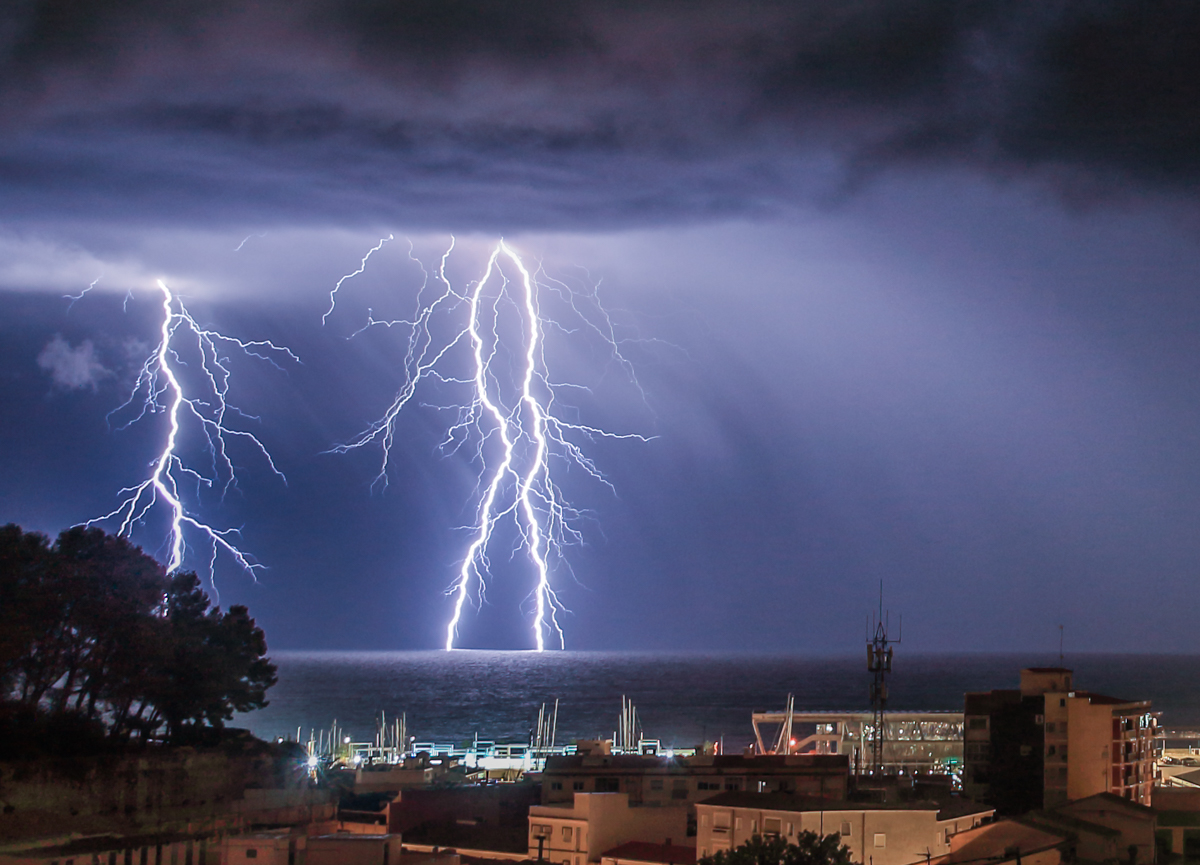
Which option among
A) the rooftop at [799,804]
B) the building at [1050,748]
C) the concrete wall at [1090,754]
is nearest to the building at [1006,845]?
the rooftop at [799,804]

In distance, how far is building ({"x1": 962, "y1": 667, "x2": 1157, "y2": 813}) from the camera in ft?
109

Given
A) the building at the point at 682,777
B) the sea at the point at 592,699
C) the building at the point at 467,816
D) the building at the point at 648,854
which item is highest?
the building at the point at 682,777

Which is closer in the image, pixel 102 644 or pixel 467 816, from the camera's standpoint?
pixel 102 644

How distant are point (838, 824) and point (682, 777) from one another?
32.1 feet

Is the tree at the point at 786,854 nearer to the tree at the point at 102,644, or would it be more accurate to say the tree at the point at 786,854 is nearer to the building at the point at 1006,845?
the building at the point at 1006,845

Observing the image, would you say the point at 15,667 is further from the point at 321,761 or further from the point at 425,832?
the point at 321,761

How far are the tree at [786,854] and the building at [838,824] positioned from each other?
271cm

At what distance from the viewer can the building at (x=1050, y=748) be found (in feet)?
109

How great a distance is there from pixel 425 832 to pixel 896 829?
9.98 metres

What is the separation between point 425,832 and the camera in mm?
25266

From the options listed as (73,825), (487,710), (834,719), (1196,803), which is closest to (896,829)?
(1196,803)

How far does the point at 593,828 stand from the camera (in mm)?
22297

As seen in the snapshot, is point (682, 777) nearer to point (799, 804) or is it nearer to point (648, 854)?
point (648, 854)

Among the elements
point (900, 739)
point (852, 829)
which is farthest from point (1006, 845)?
point (900, 739)
